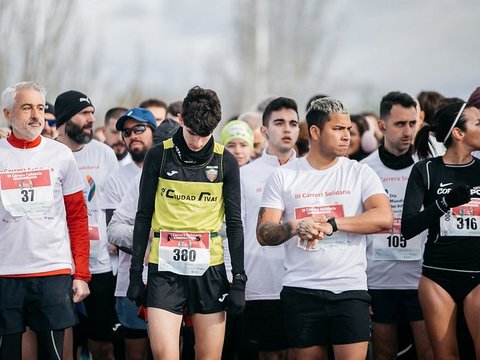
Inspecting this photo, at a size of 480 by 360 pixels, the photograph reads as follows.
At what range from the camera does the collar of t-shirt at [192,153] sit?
22.8 ft

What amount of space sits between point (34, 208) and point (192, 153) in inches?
52.8

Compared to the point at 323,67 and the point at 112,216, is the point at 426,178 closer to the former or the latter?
the point at 112,216

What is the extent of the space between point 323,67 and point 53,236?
30446 millimetres

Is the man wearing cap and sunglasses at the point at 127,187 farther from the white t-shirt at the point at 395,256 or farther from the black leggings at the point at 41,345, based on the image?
the white t-shirt at the point at 395,256

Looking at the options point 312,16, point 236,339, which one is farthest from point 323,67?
point 236,339

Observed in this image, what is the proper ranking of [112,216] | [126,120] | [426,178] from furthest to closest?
[126,120] < [112,216] < [426,178]

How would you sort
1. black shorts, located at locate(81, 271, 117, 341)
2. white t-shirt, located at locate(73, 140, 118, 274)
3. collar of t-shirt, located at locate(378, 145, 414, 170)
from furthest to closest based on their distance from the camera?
black shorts, located at locate(81, 271, 117, 341) → white t-shirt, located at locate(73, 140, 118, 274) → collar of t-shirt, located at locate(378, 145, 414, 170)

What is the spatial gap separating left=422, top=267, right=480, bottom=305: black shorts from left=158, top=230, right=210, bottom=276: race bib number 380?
1928 millimetres

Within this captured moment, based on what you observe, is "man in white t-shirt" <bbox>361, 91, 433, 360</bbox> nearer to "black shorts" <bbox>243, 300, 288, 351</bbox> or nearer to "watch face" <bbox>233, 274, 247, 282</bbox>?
"black shorts" <bbox>243, 300, 288, 351</bbox>

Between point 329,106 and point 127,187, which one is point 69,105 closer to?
point 127,187

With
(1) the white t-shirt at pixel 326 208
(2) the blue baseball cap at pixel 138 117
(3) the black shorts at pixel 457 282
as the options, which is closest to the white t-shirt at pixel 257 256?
(2) the blue baseball cap at pixel 138 117

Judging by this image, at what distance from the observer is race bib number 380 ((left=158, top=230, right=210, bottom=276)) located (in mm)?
6926

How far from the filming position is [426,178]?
7.54 m

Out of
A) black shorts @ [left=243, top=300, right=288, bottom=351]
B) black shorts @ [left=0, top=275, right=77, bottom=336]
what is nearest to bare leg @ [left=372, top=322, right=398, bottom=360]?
black shorts @ [left=243, top=300, right=288, bottom=351]
